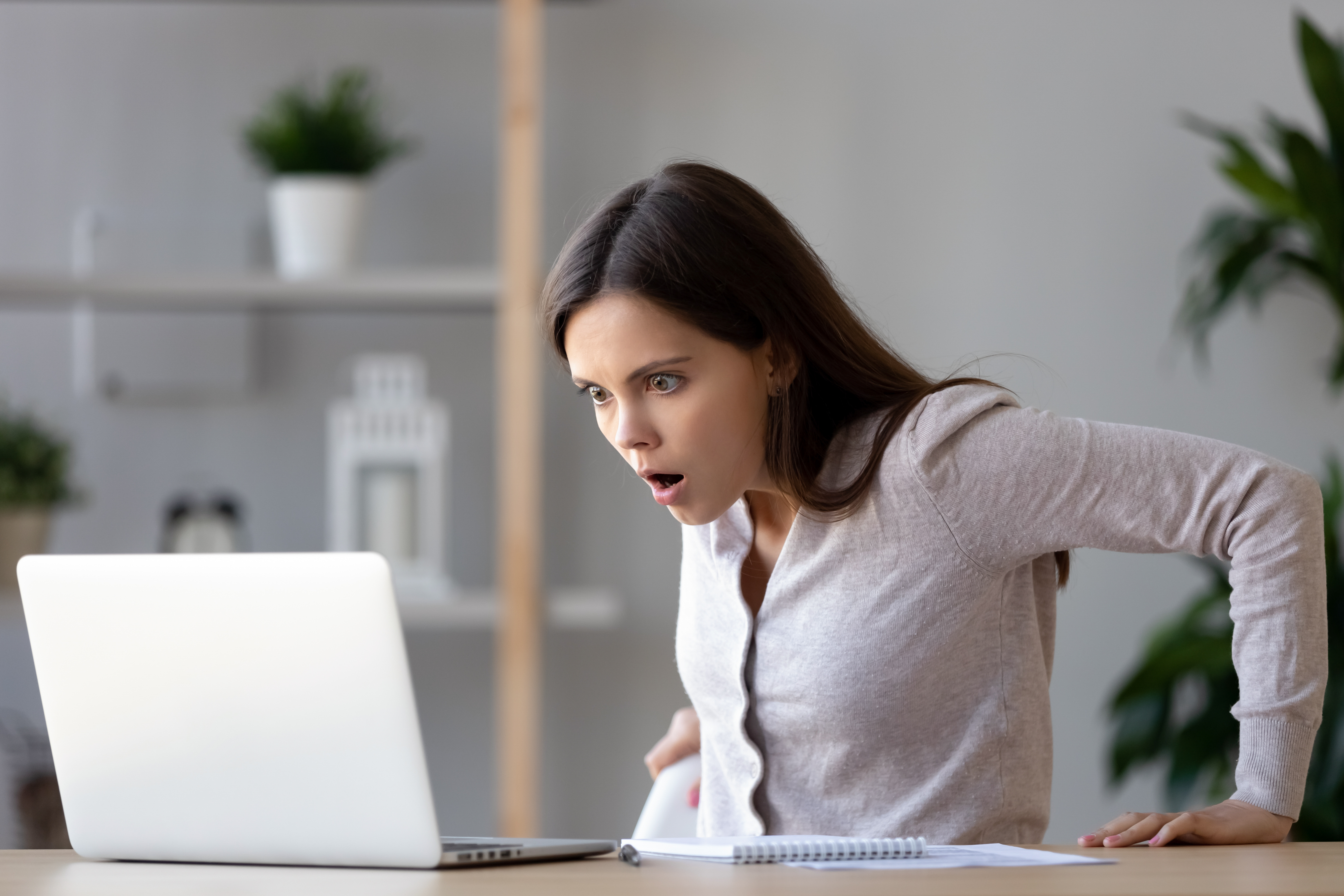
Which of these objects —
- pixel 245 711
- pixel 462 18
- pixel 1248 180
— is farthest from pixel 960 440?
pixel 462 18

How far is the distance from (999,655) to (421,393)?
4.63 ft

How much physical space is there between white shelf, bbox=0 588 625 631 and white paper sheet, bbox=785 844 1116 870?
4.06 ft

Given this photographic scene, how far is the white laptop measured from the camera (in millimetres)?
814

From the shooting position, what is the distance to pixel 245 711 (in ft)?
2.77

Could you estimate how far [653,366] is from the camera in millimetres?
1043

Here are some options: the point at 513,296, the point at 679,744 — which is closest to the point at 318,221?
the point at 513,296

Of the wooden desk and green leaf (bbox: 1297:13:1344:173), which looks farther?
green leaf (bbox: 1297:13:1344:173)

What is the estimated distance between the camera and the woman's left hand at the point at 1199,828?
36.5 inches

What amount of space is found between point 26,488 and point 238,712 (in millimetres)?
1533

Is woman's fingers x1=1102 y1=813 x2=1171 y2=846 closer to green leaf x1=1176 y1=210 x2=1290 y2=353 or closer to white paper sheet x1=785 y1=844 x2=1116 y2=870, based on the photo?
white paper sheet x1=785 y1=844 x2=1116 y2=870

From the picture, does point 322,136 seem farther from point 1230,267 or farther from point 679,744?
point 1230,267

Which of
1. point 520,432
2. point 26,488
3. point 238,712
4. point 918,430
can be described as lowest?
point 26,488

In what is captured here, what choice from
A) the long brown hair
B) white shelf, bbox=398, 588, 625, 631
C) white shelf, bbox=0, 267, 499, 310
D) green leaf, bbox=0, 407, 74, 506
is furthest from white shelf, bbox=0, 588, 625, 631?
the long brown hair

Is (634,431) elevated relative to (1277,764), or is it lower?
elevated
